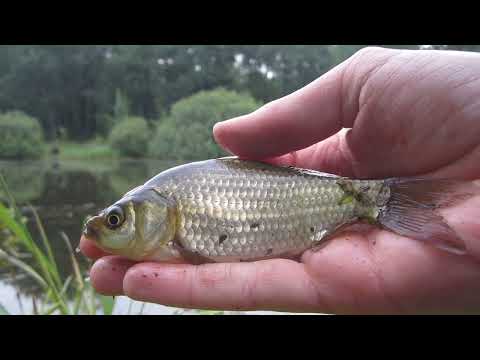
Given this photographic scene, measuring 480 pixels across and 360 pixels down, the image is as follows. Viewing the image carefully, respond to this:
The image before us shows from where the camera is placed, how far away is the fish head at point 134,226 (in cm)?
258

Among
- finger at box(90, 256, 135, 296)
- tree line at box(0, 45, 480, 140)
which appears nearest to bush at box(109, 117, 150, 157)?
tree line at box(0, 45, 480, 140)

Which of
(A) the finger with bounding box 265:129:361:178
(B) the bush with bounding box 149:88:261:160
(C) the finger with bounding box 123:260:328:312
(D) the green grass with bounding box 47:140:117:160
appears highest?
(A) the finger with bounding box 265:129:361:178

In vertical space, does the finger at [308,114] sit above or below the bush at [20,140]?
above

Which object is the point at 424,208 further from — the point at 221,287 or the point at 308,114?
the point at 221,287

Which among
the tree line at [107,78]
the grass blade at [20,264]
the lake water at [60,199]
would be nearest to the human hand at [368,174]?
the grass blade at [20,264]

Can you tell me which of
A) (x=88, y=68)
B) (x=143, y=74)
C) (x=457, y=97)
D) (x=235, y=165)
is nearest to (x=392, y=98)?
(x=457, y=97)

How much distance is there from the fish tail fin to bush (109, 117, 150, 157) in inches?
1162

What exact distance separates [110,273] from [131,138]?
32206 millimetres

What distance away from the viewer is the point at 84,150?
41.9 meters

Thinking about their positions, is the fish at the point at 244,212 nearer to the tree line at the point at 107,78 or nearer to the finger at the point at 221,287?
the finger at the point at 221,287

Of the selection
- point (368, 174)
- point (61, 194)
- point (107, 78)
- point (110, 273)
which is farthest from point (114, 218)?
point (107, 78)

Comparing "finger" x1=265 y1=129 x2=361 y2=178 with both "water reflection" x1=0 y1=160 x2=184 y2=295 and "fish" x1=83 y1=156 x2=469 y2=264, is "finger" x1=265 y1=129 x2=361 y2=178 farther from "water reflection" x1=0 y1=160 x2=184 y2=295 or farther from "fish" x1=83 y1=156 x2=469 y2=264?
"water reflection" x1=0 y1=160 x2=184 y2=295

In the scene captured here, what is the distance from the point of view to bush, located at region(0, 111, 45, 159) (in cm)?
3136

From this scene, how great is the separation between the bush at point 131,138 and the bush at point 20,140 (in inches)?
217
